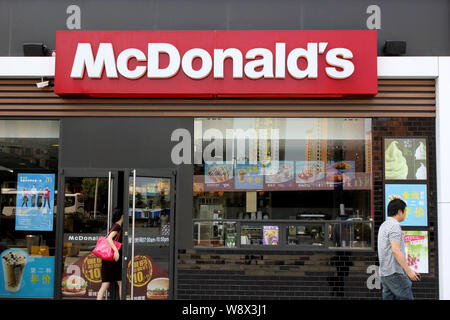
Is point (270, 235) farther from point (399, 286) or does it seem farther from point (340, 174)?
point (399, 286)

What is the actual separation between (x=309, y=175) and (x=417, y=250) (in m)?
2.15

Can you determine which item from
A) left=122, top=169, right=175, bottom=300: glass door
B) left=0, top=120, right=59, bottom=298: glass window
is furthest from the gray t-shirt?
left=0, top=120, right=59, bottom=298: glass window

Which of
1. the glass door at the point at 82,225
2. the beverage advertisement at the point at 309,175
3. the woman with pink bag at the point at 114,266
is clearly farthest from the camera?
the beverage advertisement at the point at 309,175

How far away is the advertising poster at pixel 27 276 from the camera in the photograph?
7.32 meters

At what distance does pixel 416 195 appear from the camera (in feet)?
23.4

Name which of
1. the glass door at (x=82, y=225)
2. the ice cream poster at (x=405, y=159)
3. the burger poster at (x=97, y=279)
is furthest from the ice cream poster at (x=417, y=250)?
the glass door at (x=82, y=225)

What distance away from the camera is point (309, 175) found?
7.37m

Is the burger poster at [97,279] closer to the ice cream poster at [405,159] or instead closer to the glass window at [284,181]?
A: the glass window at [284,181]

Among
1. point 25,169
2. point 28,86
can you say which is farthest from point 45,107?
point 25,169

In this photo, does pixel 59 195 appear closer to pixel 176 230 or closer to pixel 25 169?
pixel 25 169

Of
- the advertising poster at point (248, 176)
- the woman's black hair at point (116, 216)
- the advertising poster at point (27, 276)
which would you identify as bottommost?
the advertising poster at point (27, 276)

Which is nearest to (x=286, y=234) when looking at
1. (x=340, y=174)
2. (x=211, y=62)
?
(x=340, y=174)

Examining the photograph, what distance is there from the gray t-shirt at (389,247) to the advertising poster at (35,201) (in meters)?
5.39

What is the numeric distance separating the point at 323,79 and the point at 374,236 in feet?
9.03
